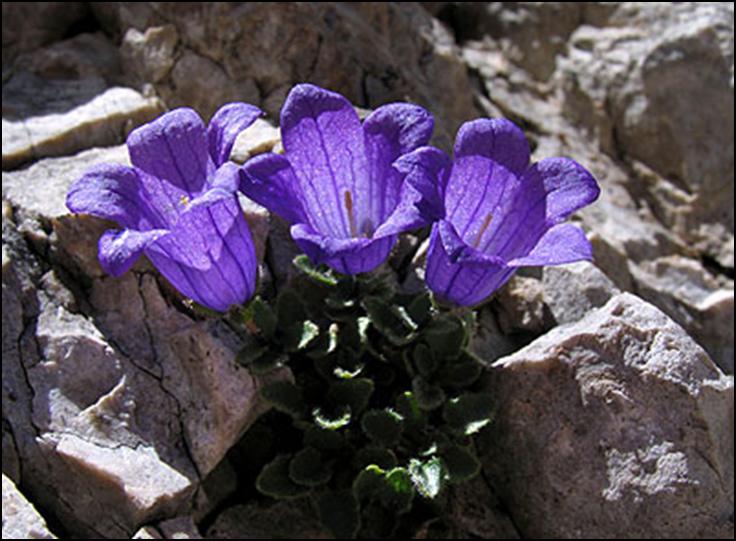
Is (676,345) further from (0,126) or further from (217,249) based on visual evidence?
(0,126)

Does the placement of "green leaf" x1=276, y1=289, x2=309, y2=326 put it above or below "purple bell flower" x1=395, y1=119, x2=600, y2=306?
below

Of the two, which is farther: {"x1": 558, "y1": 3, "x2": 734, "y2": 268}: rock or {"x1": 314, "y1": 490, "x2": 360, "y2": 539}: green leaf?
{"x1": 558, "y1": 3, "x2": 734, "y2": 268}: rock


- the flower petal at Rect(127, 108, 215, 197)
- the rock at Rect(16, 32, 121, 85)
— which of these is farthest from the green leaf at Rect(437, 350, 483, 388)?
the rock at Rect(16, 32, 121, 85)

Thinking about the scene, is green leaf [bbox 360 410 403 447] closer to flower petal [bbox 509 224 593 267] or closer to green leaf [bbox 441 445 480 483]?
green leaf [bbox 441 445 480 483]

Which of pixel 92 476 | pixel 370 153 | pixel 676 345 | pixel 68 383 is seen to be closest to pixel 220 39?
pixel 370 153

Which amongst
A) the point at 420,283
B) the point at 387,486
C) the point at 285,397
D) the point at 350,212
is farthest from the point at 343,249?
the point at 420,283

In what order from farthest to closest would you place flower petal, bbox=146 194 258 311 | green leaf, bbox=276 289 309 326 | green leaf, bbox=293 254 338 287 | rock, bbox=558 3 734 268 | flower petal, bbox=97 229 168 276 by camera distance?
rock, bbox=558 3 734 268 < green leaf, bbox=276 289 309 326 < green leaf, bbox=293 254 338 287 < flower petal, bbox=146 194 258 311 < flower petal, bbox=97 229 168 276
